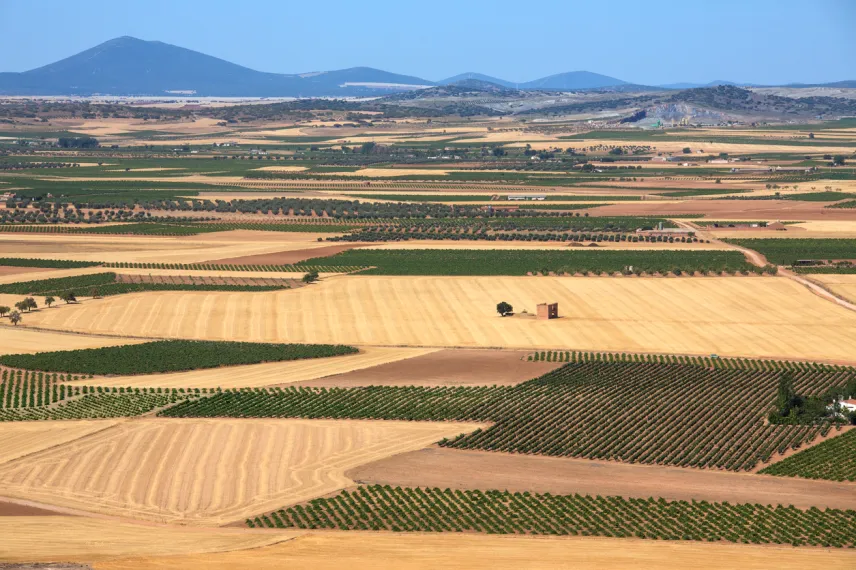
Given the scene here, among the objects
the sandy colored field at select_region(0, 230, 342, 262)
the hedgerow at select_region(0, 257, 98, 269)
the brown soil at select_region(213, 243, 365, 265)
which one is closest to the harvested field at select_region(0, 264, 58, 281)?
the hedgerow at select_region(0, 257, 98, 269)

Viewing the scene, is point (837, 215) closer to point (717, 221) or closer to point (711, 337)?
point (717, 221)

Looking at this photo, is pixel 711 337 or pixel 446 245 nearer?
pixel 711 337

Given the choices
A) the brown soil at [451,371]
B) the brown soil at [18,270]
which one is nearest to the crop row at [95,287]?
the brown soil at [18,270]

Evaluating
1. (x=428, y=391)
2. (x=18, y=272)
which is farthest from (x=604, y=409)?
(x=18, y=272)

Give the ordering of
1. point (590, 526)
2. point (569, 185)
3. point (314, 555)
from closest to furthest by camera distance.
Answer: point (314, 555)
point (590, 526)
point (569, 185)

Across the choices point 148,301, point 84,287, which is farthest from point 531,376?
point 84,287
